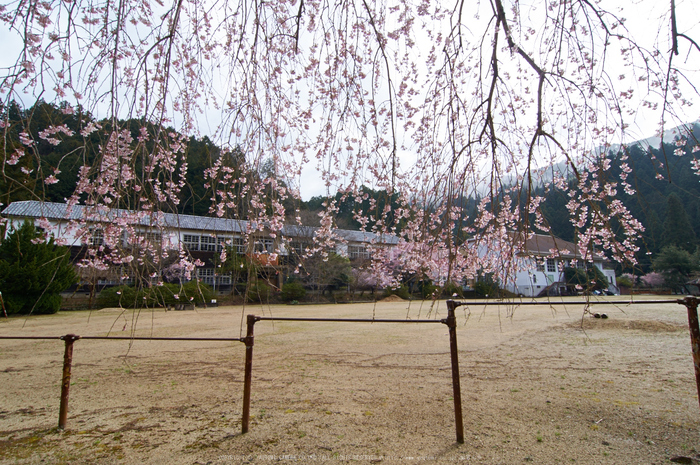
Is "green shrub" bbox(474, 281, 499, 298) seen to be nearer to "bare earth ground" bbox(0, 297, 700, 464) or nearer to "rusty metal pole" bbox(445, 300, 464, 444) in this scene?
"bare earth ground" bbox(0, 297, 700, 464)

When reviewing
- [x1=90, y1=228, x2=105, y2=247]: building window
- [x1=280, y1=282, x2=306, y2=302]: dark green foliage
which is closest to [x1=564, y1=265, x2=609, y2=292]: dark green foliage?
[x1=90, y1=228, x2=105, y2=247]: building window

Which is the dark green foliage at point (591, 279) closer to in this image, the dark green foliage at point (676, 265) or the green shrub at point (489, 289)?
the green shrub at point (489, 289)

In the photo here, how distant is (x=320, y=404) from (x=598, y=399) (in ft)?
9.38

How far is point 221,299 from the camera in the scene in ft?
74.4

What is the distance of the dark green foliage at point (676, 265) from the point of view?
2767 cm

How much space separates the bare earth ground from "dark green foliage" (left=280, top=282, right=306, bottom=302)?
55.0 ft

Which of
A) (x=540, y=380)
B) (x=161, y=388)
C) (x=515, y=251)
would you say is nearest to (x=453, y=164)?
(x=515, y=251)

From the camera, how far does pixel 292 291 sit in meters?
23.8

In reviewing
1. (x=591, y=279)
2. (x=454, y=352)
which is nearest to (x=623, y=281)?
(x=591, y=279)

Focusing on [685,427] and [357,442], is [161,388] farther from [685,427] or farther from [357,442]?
[685,427]

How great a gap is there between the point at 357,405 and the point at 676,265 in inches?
1376

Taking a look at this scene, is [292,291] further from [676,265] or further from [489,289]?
[676,265]

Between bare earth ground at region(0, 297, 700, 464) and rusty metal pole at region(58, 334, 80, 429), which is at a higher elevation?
rusty metal pole at region(58, 334, 80, 429)

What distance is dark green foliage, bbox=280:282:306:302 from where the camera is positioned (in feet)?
78.0
